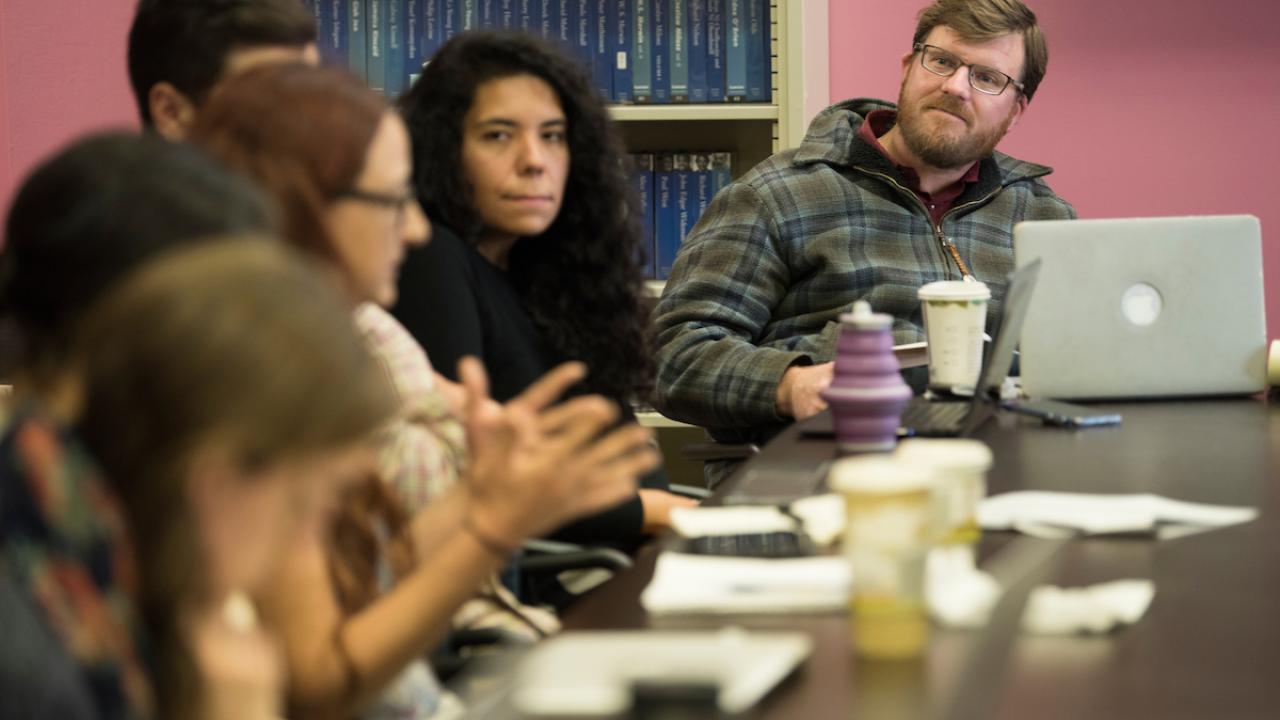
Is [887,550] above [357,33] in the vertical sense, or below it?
below

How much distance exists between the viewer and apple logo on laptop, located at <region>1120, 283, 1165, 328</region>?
228 cm

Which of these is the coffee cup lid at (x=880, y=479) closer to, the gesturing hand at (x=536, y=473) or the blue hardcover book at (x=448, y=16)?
the gesturing hand at (x=536, y=473)

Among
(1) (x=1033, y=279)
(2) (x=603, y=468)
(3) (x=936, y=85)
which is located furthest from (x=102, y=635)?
(3) (x=936, y=85)

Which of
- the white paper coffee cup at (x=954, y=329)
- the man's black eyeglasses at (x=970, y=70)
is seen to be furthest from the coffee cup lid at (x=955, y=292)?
the man's black eyeglasses at (x=970, y=70)

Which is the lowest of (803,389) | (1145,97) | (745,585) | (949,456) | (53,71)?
(803,389)

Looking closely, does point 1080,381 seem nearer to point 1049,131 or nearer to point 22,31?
point 1049,131

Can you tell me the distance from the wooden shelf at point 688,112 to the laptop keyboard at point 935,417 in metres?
1.28

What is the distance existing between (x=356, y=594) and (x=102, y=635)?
0.54 meters

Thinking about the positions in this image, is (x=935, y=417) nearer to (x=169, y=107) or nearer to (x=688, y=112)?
(x=169, y=107)

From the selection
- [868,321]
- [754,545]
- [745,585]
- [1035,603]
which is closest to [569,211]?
[868,321]

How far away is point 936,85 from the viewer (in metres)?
2.99

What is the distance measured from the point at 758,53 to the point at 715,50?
10cm

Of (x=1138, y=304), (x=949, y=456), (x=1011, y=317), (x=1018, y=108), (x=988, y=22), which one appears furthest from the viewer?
(x=1018, y=108)

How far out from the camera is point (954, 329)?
7.36 feet
